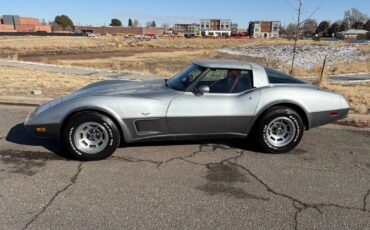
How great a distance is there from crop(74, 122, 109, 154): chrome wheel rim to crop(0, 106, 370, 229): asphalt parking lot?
0.66 feet

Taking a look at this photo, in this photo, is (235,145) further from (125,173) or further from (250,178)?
(125,173)

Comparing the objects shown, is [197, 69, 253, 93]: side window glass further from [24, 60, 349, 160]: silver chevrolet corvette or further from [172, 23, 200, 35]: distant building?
[172, 23, 200, 35]: distant building

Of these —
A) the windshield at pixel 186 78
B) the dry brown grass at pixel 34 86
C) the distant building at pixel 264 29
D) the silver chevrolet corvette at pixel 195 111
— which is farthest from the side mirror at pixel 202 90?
the distant building at pixel 264 29

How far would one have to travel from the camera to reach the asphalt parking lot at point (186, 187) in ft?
9.75

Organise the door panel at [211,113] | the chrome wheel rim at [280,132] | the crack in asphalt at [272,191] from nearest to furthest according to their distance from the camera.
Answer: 1. the crack in asphalt at [272,191]
2. the door panel at [211,113]
3. the chrome wheel rim at [280,132]

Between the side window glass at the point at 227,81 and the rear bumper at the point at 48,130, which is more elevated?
the side window glass at the point at 227,81

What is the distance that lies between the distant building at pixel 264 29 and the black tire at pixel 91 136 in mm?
144350

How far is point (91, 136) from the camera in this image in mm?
4281

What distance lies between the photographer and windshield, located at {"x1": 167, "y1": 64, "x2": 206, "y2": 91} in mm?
4523

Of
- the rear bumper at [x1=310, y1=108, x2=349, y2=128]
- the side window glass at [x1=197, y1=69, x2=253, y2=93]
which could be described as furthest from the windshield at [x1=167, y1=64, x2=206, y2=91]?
the rear bumper at [x1=310, y1=108, x2=349, y2=128]

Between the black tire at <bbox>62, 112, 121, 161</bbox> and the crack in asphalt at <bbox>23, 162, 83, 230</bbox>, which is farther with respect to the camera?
the black tire at <bbox>62, 112, 121, 161</bbox>

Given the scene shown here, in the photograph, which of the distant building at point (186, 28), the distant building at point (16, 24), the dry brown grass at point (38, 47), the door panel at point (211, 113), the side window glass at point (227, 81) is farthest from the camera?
the distant building at point (186, 28)

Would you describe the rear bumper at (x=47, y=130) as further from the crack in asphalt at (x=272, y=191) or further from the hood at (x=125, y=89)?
the crack in asphalt at (x=272, y=191)

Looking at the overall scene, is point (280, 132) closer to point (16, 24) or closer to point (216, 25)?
point (16, 24)
